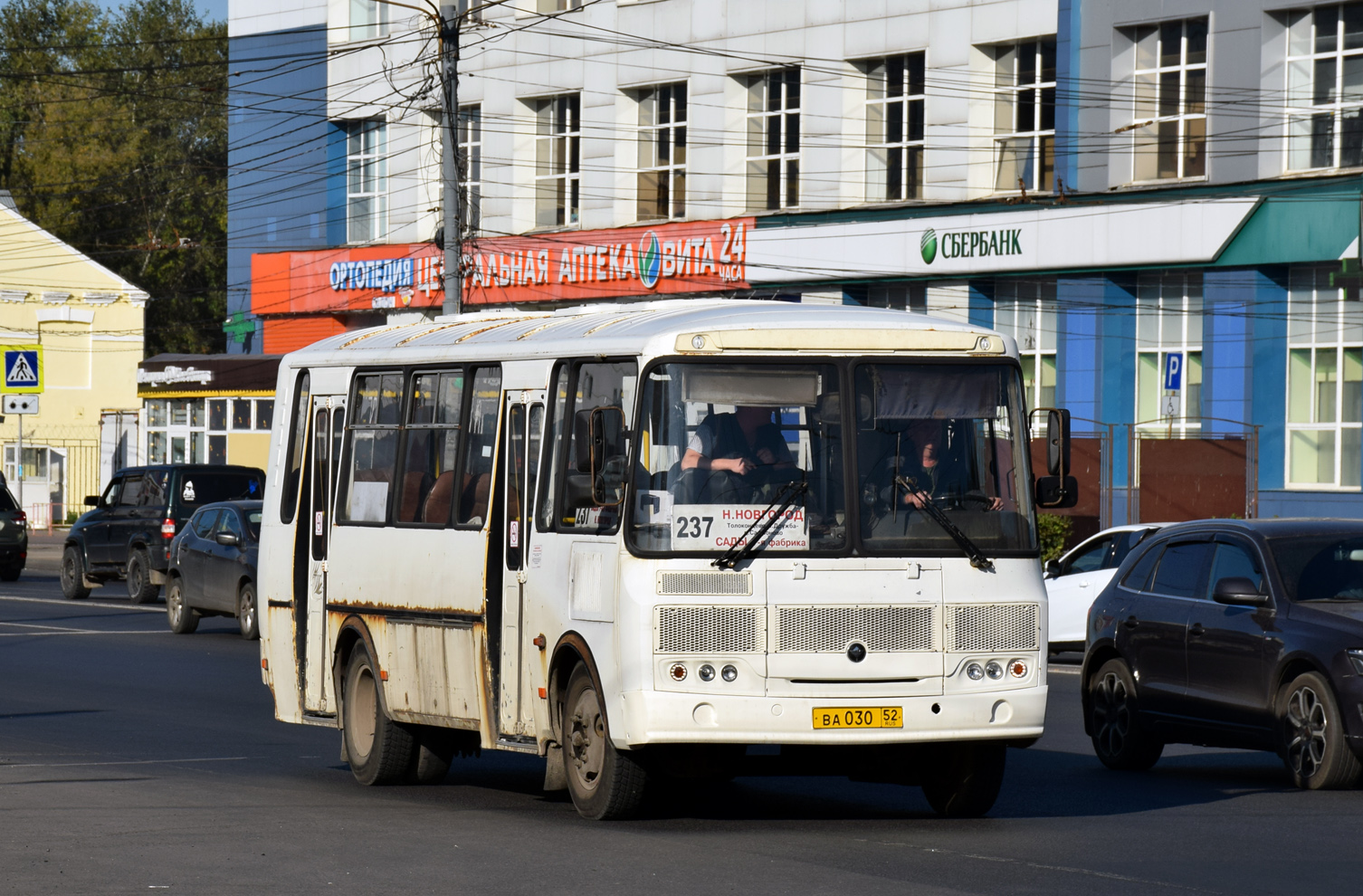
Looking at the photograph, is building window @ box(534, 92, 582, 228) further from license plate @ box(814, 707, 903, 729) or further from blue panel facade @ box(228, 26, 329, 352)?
license plate @ box(814, 707, 903, 729)

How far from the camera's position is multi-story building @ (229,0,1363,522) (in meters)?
34.0

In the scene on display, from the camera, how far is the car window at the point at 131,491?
3155 centimetres

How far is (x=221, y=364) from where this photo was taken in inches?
2112

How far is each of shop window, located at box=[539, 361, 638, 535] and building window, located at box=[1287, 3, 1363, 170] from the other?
24.7 metres

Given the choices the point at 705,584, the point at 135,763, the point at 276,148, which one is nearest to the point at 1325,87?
the point at 135,763

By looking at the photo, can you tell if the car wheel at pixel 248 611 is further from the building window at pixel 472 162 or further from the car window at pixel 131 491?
the building window at pixel 472 162

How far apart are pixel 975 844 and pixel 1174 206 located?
86.0ft

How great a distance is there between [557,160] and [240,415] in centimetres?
1160

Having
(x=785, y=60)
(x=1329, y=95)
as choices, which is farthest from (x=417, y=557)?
(x=785, y=60)

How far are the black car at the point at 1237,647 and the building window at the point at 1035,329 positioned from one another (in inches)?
906

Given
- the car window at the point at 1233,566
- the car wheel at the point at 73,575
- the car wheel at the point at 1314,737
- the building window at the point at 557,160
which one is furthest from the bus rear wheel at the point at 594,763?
the building window at the point at 557,160

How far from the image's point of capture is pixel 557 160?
47.0 meters

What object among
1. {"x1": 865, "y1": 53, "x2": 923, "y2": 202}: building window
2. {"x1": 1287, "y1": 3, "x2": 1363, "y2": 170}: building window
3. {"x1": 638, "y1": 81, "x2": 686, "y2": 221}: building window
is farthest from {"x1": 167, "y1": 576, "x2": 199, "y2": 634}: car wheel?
{"x1": 638, "y1": 81, "x2": 686, "y2": 221}: building window

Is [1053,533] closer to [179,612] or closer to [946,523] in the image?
[179,612]
